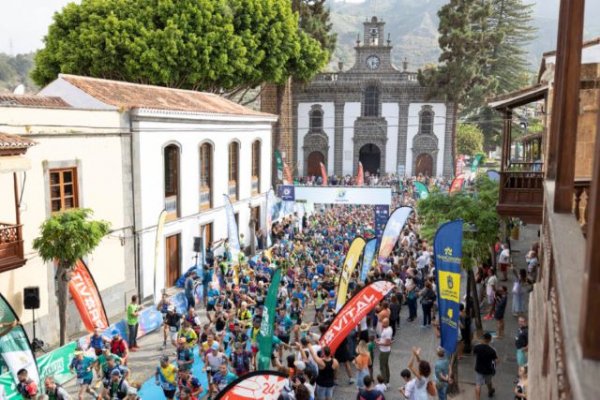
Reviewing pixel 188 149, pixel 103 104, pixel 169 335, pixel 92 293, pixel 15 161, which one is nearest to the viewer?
pixel 15 161

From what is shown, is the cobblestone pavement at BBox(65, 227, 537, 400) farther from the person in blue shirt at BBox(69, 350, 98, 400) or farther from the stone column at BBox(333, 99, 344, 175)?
the stone column at BBox(333, 99, 344, 175)

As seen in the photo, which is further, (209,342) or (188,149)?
(188,149)

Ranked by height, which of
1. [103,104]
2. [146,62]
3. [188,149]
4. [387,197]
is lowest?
[387,197]

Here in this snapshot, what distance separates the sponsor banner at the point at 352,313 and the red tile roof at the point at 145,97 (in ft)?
37.1

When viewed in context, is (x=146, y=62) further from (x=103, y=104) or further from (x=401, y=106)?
(x=401, y=106)

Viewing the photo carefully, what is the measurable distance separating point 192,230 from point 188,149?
3.28 metres

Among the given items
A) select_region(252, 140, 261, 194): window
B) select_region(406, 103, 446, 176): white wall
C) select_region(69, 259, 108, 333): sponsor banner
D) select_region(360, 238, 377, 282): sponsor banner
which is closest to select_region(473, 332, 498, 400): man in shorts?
select_region(360, 238, 377, 282): sponsor banner

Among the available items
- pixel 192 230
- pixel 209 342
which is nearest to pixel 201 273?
pixel 192 230

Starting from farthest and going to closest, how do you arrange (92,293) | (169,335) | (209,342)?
1. (169,335)
2. (92,293)
3. (209,342)

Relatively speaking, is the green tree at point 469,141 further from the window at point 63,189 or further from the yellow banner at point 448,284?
the yellow banner at point 448,284

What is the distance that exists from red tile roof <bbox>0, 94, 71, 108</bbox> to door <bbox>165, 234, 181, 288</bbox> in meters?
6.19

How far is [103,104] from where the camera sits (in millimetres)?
18578

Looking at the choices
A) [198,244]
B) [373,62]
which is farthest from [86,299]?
[373,62]

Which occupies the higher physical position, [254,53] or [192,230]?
[254,53]
